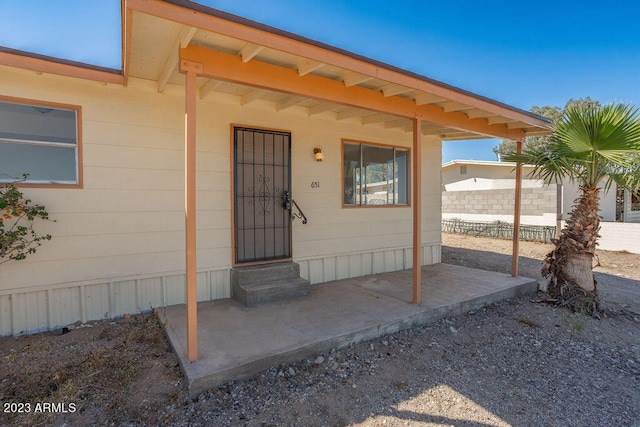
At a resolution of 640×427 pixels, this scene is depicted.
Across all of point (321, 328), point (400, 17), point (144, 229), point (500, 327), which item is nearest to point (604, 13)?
point (400, 17)

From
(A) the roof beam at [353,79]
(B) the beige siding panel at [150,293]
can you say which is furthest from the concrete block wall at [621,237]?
(B) the beige siding panel at [150,293]

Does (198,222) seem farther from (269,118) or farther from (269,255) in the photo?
(269,118)

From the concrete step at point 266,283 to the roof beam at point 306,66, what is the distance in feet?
8.47

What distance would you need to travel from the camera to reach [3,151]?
3.28 metres

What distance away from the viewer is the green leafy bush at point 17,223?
309 cm

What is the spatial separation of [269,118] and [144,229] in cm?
226

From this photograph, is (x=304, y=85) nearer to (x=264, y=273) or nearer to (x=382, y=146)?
(x=264, y=273)

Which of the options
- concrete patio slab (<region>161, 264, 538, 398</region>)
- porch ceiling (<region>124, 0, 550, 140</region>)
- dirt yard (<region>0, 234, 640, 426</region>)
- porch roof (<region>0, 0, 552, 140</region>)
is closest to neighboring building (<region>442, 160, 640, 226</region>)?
porch ceiling (<region>124, 0, 550, 140</region>)

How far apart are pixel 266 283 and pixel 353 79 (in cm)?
276

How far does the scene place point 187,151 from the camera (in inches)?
100

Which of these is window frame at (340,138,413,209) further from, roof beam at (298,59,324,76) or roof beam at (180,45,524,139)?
roof beam at (298,59,324,76)

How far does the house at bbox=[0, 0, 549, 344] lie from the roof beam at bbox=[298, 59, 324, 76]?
2cm

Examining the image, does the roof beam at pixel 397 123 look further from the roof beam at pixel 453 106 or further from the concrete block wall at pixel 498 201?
the concrete block wall at pixel 498 201

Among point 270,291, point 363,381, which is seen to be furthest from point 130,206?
point 363,381
